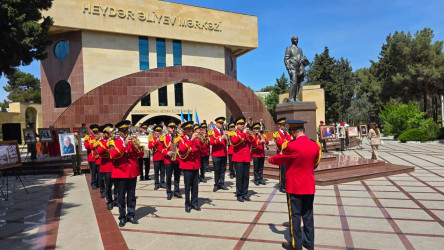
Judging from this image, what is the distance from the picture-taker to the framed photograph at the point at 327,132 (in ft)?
49.9

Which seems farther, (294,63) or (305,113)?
(294,63)

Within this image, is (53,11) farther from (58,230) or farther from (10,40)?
(58,230)

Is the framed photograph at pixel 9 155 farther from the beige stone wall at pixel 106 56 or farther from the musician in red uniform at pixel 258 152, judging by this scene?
the beige stone wall at pixel 106 56

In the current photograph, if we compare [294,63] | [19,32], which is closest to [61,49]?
[19,32]

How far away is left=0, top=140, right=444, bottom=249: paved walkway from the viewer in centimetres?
440

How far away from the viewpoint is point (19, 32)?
10.5 m

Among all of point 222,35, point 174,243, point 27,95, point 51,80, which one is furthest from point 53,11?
point 27,95

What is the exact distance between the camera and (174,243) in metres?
4.39

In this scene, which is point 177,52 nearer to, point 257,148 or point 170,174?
point 257,148

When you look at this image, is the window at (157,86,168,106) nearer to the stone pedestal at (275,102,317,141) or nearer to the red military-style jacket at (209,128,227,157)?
the stone pedestal at (275,102,317,141)

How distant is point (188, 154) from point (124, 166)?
125cm

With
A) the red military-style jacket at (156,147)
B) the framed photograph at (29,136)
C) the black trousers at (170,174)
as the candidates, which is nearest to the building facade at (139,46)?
the framed photograph at (29,136)

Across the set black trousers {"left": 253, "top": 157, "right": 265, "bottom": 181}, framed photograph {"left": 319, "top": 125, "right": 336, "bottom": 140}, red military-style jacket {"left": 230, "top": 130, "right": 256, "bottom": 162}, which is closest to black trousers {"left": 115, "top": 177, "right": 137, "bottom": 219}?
red military-style jacket {"left": 230, "top": 130, "right": 256, "bottom": 162}

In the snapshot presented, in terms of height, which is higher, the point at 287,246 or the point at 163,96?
the point at 163,96
